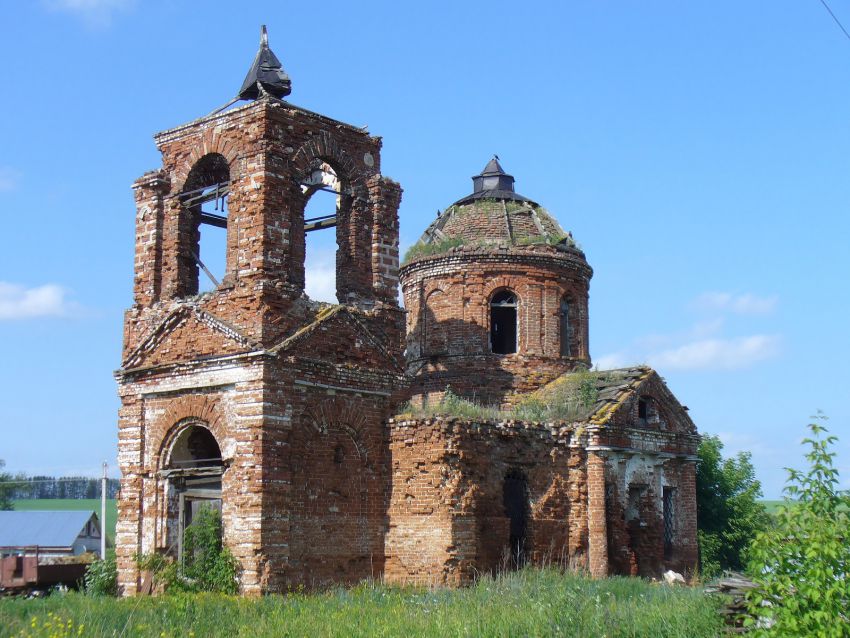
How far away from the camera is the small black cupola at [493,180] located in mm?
25094

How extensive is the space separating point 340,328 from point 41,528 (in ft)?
104

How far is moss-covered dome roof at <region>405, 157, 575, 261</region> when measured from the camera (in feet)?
77.3

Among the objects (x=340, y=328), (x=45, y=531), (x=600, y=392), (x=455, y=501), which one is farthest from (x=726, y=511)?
(x=45, y=531)

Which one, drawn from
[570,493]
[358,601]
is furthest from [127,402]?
[570,493]

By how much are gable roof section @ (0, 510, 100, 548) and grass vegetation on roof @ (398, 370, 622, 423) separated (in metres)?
25.9

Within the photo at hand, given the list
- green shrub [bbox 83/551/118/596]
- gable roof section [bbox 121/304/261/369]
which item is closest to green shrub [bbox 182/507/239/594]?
green shrub [bbox 83/551/118/596]

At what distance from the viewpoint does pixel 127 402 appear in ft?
56.5

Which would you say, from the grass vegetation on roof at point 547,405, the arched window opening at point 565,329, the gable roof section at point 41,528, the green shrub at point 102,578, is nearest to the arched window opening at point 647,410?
the grass vegetation on roof at point 547,405

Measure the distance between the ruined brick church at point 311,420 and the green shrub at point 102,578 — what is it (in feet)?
1.63

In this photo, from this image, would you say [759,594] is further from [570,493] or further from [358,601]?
[570,493]

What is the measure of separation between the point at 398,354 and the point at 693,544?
7.82m

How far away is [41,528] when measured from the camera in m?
43.6

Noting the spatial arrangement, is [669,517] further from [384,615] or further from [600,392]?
[384,615]

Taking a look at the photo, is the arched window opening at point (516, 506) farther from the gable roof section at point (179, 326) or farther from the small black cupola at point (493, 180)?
the small black cupola at point (493, 180)
